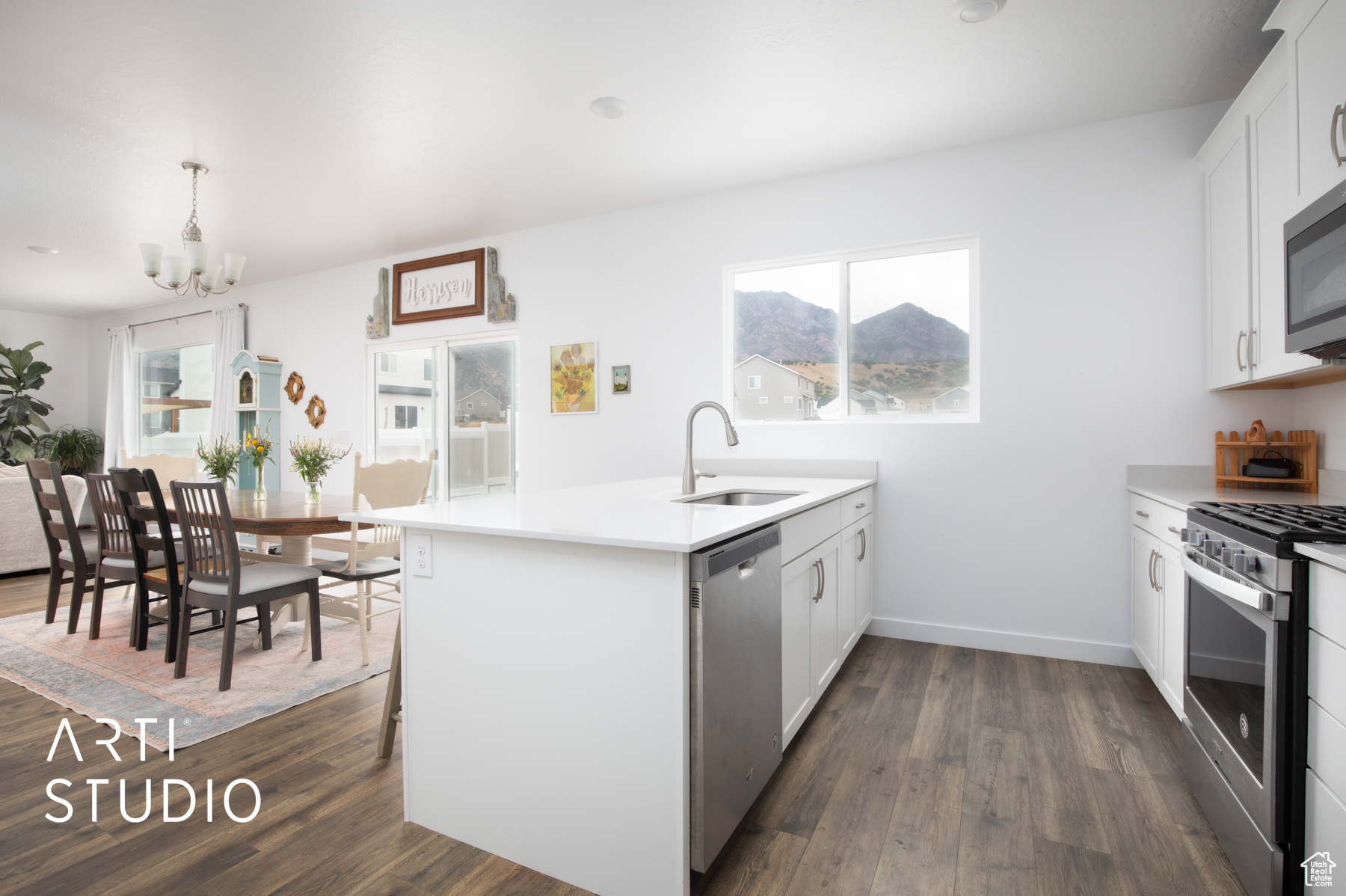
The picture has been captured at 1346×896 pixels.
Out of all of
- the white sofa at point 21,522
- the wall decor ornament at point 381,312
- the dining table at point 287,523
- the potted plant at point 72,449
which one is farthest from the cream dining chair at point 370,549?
the potted plant at point 72,449

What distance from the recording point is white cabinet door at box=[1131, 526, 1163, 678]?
Result: 242 cm

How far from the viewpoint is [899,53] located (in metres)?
2.44

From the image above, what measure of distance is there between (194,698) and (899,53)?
3833 millimetres

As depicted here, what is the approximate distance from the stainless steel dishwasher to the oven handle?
106 cm

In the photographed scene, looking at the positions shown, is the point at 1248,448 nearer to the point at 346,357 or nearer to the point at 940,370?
the point at 940,370

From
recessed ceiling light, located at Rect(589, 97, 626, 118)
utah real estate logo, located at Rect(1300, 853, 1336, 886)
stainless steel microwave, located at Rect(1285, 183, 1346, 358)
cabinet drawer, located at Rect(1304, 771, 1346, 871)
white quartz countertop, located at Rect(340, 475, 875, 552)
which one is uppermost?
recessed ceiling light, located at Rect(589, 97, 626, 118)

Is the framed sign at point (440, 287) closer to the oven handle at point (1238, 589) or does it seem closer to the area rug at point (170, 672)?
the area rug at point (170, 672)

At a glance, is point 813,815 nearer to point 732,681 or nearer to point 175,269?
point 732,681

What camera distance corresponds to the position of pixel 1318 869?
3.97ft

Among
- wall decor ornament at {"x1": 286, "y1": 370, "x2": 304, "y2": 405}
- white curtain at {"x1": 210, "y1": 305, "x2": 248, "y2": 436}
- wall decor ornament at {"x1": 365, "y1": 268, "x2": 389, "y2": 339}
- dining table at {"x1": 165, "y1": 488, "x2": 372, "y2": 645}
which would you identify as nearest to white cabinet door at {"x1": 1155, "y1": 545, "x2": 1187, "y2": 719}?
dining table at {"x1": 165, "y1": 488, "x2": 372, "y2": 645}

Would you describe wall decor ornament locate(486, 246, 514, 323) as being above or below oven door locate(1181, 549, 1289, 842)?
above

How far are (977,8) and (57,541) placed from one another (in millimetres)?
5361

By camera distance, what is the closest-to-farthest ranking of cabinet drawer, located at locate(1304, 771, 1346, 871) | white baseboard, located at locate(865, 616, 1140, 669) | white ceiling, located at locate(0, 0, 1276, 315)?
1. cabinet drawer, located at locate(1304, 771, 1346, 871)
2. white ceiling, located at locate(0, 0, 1276, 315)
3. white baseboard, located at locate(865, 616, 1140, 669)

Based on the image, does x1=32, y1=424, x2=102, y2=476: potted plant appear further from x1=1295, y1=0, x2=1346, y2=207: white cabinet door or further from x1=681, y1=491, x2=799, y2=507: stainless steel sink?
x1=1295, y1=0, x2=1346, y2=207: white cabinet door
